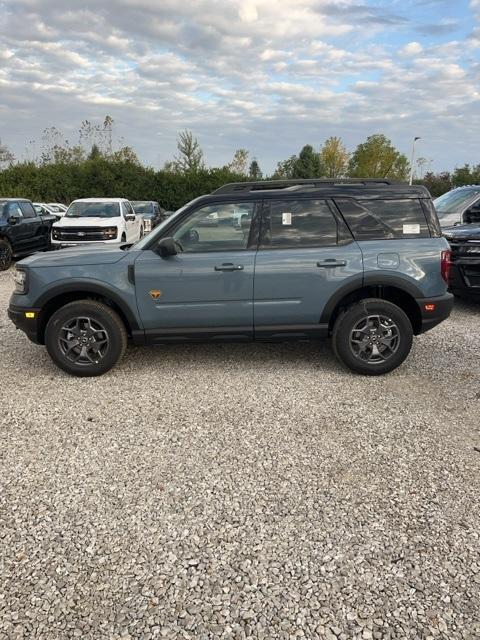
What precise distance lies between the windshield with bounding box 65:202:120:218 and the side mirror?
9556mm

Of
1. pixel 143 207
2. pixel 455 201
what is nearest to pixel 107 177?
pixel 143 207

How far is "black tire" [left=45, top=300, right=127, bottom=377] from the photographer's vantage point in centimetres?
446

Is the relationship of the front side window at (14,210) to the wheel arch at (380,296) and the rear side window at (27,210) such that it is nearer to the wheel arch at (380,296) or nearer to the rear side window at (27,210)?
the rear side window at (27,210)

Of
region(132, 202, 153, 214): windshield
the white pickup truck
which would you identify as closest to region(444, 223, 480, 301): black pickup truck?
the white pickup truck

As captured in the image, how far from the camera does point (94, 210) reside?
535 inches

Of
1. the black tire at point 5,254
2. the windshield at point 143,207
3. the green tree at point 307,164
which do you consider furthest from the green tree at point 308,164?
the black tire at point 5,254

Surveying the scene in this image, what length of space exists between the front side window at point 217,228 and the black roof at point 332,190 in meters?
0.15

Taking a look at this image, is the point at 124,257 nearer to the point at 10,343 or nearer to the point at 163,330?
the point at 163,330

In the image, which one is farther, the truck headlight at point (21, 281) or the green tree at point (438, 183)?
the green tree at point (438, 183)

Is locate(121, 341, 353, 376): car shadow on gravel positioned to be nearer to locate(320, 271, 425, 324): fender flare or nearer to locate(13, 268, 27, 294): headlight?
locate(320, 271, 425, 324): fender flare

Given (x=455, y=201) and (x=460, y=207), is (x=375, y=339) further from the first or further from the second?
(x=455, y=201)

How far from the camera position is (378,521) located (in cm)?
261

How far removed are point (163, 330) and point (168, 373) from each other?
0.50 metres

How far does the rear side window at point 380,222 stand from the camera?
178 inches
